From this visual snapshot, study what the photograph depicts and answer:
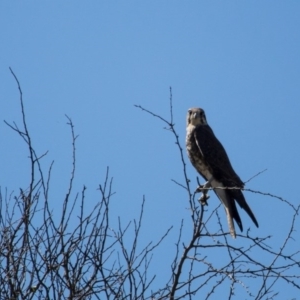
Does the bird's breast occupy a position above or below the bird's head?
below

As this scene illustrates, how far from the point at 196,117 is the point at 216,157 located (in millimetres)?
646

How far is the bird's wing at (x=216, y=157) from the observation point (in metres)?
7.19

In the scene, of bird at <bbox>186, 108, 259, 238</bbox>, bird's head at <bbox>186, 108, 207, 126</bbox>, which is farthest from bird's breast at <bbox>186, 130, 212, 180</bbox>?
bird's head at <bbox>186, 108, 207, 126</bbox>

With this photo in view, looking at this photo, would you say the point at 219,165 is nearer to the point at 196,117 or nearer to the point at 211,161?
the point at 211,161

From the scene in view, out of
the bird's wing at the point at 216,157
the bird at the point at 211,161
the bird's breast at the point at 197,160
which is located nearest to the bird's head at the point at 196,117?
the bird at the point at 211,161

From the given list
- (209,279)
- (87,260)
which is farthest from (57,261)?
(209,279)

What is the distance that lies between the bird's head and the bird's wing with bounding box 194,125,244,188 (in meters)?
0.19

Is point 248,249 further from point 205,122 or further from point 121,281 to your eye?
point 205,122

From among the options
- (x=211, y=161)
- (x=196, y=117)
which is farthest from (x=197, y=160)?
(x=196, y=117)

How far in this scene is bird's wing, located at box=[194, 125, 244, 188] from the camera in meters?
7.19

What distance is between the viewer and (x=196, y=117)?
7770 millimetres

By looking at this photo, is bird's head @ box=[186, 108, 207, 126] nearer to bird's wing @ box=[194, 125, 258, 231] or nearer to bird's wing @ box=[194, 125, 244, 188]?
bird's wing @ box=[194, 125, 258, 231]

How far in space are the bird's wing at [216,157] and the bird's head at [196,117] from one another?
7.3 inches

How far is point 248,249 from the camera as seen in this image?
4.17 m
